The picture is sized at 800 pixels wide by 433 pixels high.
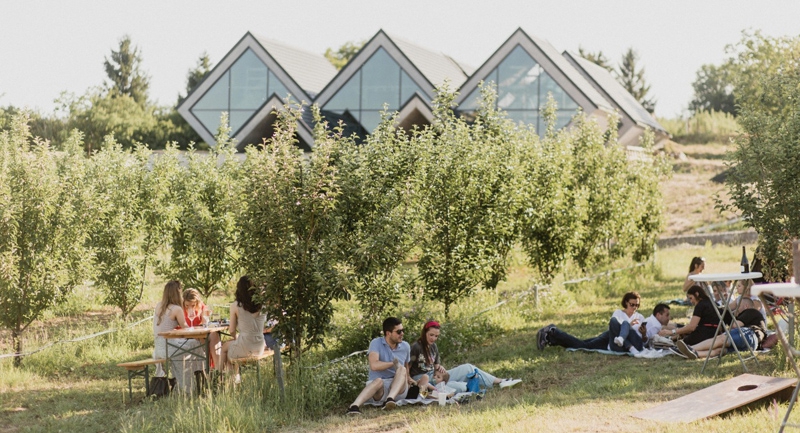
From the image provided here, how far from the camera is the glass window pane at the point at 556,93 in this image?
97.3 feet

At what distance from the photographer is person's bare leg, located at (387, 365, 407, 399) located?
911 cm

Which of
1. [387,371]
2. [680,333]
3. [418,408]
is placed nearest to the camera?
[418,408]

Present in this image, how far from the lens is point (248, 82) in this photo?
108 ft

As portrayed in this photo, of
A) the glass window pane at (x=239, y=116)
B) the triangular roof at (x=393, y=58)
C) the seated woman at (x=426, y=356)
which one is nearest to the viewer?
the seated woman at (x=426, y=356)

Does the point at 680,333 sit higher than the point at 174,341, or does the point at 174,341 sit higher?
the point at 174,341

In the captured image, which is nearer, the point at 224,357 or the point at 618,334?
the point at 224,357

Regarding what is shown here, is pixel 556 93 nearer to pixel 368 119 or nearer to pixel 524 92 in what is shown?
pixel 524 92

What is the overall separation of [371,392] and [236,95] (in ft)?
81.9

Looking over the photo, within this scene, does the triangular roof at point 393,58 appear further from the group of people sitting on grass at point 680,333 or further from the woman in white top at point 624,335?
the woman in white top at point 624,335

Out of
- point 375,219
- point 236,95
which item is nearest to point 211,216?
point 375,219

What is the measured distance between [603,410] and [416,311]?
443 cm

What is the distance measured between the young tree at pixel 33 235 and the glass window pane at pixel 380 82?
63.1 feet

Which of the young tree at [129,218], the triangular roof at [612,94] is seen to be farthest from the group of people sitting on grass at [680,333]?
the triangular roof at [612,94]

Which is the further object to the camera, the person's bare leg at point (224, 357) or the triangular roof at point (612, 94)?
the triangular roof at point (612, 94)
